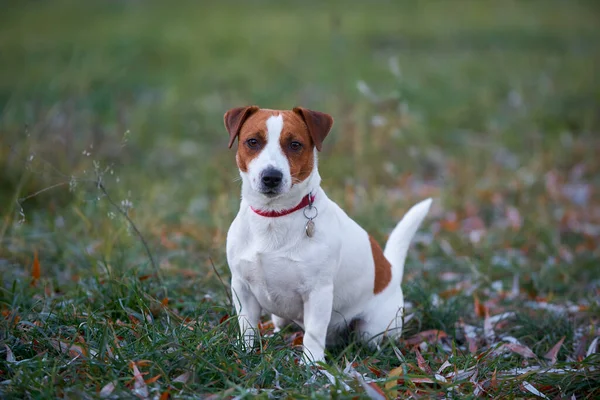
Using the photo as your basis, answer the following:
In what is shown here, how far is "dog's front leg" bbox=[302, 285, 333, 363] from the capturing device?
339cm

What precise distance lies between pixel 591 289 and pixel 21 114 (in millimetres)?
6844

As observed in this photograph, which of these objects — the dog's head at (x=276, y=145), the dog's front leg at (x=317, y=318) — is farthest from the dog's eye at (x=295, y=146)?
the dog's front leg at (x=317, y=318)

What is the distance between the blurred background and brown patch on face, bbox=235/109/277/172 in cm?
87

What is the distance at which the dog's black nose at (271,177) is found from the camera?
3.19 meters

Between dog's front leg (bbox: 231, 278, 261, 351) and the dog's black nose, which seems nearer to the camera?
the dog's black nose

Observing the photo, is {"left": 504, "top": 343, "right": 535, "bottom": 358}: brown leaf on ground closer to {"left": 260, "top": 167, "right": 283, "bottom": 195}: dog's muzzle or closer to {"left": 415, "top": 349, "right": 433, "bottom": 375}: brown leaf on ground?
{"left": 415, "top": 349, "right": 433, "bottom": 375}: brown leaf on ground

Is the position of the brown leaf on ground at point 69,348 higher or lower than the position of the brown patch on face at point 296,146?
lower

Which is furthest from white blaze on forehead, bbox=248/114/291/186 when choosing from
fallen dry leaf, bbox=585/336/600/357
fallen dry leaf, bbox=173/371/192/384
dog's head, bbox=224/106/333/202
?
fallen dry leaf, bbox=585/336/600/357

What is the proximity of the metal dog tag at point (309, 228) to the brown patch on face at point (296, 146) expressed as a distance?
0.22m

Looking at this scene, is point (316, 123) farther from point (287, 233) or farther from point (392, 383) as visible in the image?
point (392, 383)

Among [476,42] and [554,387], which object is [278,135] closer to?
Answer: [554,387]

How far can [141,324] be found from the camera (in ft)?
11.5

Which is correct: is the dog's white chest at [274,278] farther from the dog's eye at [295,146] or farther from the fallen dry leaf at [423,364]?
the fallen dry leaf at [423,364]

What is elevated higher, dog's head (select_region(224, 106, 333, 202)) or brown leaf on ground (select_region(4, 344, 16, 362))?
dog's head (select_region(224, 106, 333, 202))
